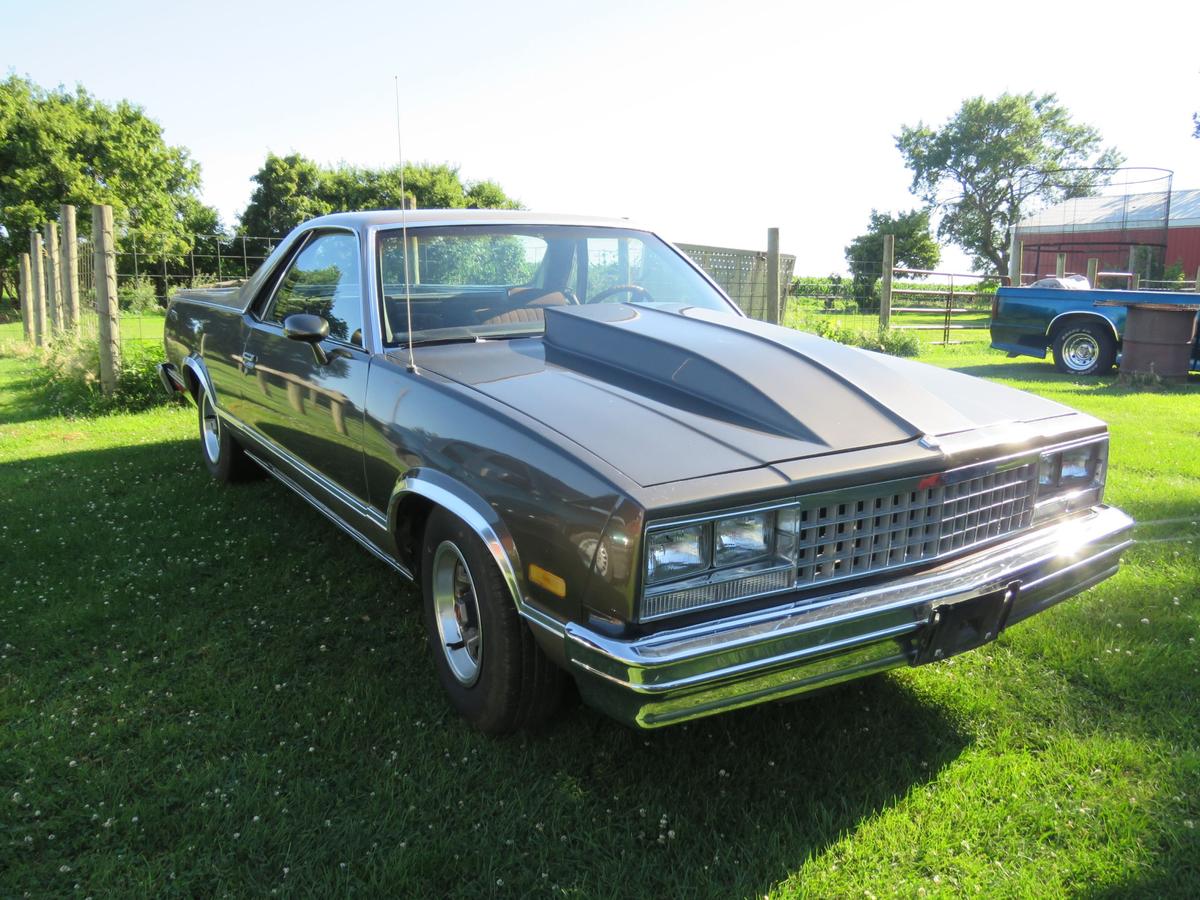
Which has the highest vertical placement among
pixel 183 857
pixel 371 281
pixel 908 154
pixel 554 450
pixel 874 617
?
pixel 908 154

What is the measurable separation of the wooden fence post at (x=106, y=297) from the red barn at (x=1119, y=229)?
21897mm

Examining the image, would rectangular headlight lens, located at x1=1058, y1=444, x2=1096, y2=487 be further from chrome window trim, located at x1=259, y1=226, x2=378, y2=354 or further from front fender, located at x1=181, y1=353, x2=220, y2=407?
front fender, located at x1=181, y1=353, x2=220, y2=407

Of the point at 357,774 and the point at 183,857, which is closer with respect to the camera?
the point at 183,857

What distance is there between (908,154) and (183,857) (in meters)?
57.7

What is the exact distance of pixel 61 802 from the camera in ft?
7.91

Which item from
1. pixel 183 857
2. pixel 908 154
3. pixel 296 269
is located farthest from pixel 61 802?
pixel 908 154

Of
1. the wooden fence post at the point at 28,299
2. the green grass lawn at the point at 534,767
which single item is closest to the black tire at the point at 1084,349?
the green grass lawn at the point at 534,767

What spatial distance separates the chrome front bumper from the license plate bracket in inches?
0.6

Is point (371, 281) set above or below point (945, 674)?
above

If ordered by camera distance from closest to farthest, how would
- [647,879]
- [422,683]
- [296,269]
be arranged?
[647,879] < [422,683] < [296,269]

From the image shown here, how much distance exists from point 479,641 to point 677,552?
2.84ft

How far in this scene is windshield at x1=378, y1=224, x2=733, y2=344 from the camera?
3.36 meters

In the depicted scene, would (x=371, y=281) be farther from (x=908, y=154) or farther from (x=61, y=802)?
(x=908, y=154)

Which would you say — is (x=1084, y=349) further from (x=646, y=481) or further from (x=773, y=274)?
(x=646, y=481)
